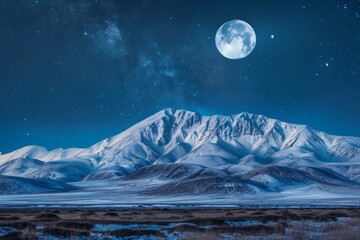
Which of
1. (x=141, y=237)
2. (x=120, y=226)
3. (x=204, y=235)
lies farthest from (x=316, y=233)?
(x=120, y=226)

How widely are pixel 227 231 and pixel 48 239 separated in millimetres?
14629

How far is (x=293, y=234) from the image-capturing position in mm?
33188

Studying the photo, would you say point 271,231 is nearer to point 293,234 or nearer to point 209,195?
point 293,234

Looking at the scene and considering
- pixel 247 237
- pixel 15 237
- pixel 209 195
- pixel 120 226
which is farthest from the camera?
pixel 209 195

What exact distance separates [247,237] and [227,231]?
4.09 metres

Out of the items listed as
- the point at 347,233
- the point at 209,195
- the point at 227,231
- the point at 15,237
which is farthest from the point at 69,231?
the point at 209,195

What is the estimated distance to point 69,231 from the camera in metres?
33.1

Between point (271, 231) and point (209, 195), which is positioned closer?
point (271, 231)

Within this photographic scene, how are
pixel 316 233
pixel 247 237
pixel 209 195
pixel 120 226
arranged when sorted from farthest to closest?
1. pixel 209 195
2. pixel 120 226
3. pixel 316 233
4. pixel 247 237

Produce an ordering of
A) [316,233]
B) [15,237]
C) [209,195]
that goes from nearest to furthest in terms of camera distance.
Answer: [15,237], [316,233], [209,195]

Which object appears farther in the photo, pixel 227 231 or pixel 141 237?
pixel 227 231

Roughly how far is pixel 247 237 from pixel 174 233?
20.4 ft

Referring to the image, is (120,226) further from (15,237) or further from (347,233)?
(347,233)

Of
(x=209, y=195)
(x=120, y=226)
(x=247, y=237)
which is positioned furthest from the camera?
(x=209, y=195)
